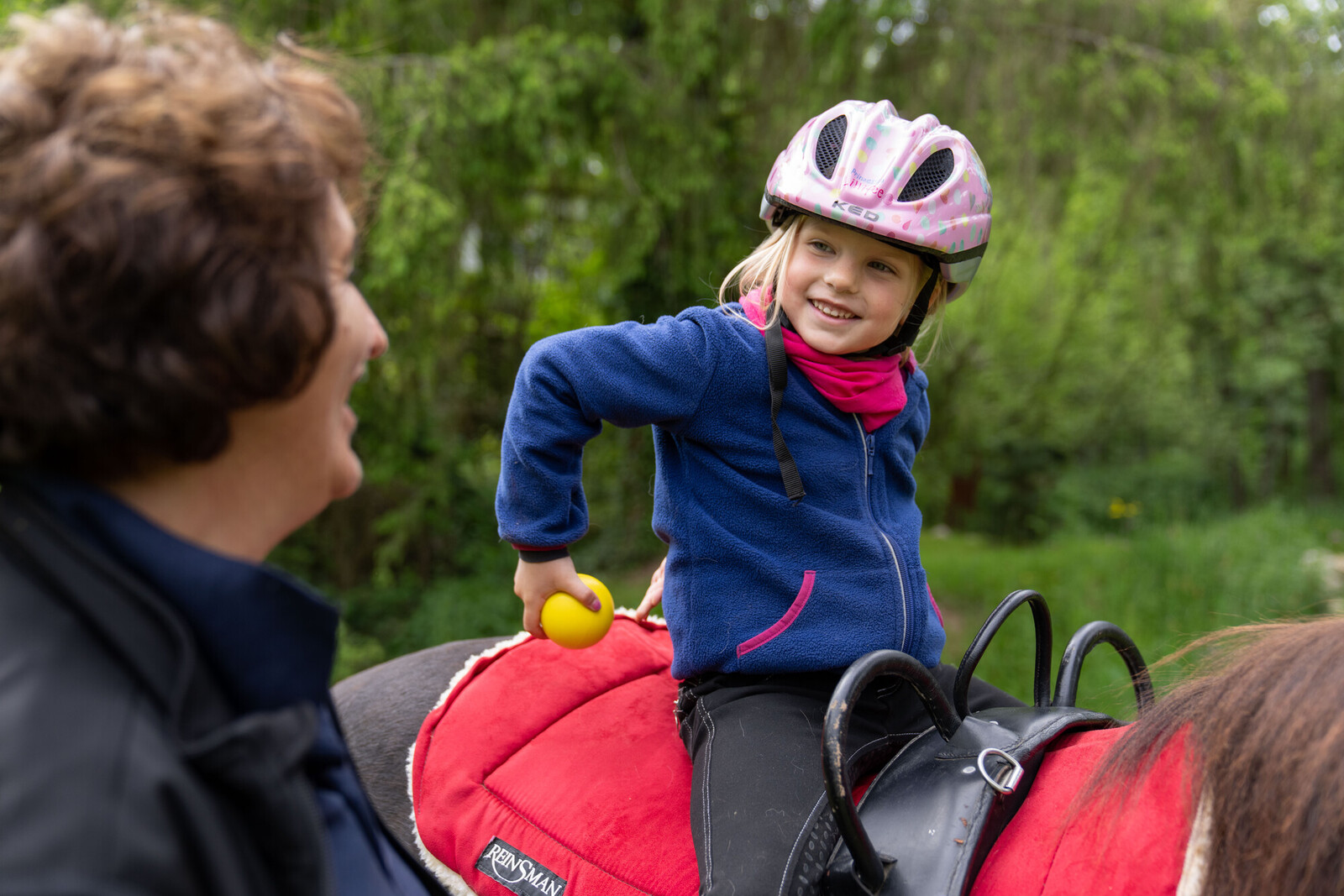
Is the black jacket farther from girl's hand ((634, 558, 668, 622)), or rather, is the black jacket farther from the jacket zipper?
girl's hand ((634, 558, 668, 622))

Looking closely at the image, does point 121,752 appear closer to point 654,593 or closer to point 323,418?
point 323,418

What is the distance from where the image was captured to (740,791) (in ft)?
4.89

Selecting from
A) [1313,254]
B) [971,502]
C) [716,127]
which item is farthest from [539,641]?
[971,502]

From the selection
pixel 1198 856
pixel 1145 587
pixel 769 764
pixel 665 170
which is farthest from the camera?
pixel 1145 587

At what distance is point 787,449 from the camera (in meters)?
1.72

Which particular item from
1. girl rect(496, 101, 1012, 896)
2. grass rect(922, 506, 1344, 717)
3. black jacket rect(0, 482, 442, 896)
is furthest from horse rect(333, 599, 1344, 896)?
grass rect(922, 506, 1344, 717)

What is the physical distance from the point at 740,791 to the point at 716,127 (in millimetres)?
3976

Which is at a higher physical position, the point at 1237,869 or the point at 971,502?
the point at 1237,869

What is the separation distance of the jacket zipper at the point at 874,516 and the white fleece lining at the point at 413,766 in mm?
697

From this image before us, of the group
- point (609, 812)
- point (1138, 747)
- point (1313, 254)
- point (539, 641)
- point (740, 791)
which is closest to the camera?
point (1138, 747)

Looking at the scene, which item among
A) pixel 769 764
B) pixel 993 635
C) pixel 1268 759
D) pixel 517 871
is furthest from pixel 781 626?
pixel 1268 759

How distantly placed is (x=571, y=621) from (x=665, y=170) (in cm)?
342

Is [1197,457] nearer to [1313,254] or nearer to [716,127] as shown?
[1313,254]

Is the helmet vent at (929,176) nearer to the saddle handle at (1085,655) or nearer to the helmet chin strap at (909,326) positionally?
the helmet chin strap at (909,326)
